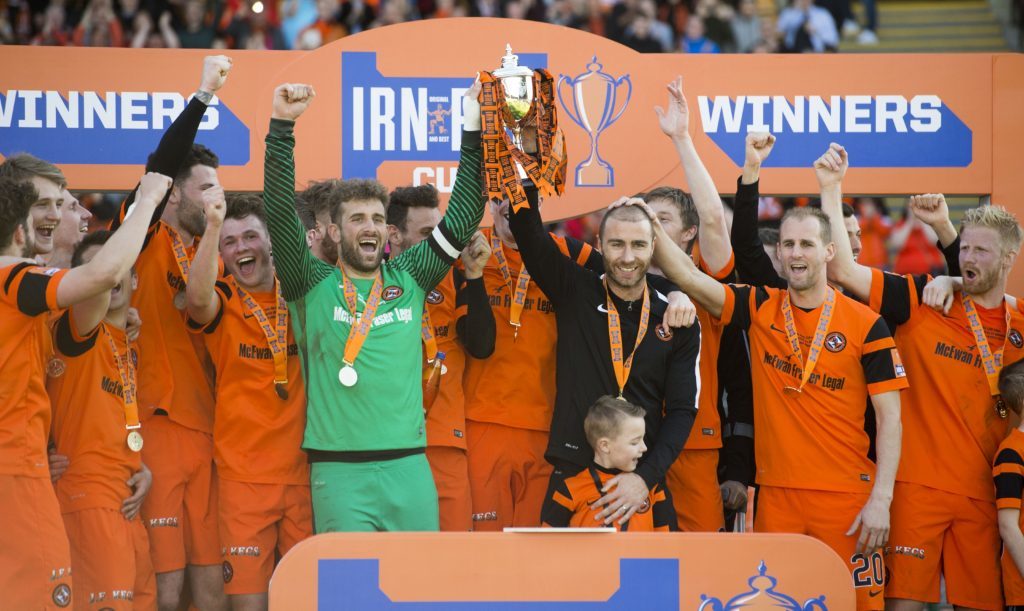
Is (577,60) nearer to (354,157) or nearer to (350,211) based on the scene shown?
Answer: (354,157)

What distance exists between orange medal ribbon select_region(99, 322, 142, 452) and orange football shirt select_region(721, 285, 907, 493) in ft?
9.91

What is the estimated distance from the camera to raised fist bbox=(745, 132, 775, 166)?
6172 mm

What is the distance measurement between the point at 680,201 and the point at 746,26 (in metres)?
8.64

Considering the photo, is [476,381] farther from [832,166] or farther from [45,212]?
[45,212]

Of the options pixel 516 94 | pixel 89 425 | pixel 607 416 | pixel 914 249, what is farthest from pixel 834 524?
pixel 914 249

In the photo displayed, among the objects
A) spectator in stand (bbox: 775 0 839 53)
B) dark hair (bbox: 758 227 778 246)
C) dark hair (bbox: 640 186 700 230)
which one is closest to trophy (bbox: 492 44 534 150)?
dark hair (bbox: 640 186 700 230)

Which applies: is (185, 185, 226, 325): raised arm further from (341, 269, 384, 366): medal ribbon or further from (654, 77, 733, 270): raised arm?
(654, 77, 733, 270): raised arm

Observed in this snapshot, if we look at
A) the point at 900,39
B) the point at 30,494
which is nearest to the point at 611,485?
the point at 30,494

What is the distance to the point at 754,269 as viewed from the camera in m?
6.33

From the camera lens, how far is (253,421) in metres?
5.94

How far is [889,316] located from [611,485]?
1.79 metres

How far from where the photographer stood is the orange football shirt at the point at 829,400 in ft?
19.0

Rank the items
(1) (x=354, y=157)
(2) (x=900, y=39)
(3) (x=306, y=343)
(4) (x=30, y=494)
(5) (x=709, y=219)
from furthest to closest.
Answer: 1. (2) (x=900, y=39)
2. (1) (x=354, y=157)
3. (5) (x=709, y=219)
4. (3) (x=306, y=343)
5. (4) (x=30, y=494)

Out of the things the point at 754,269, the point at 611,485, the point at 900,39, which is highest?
the point at 900,39
